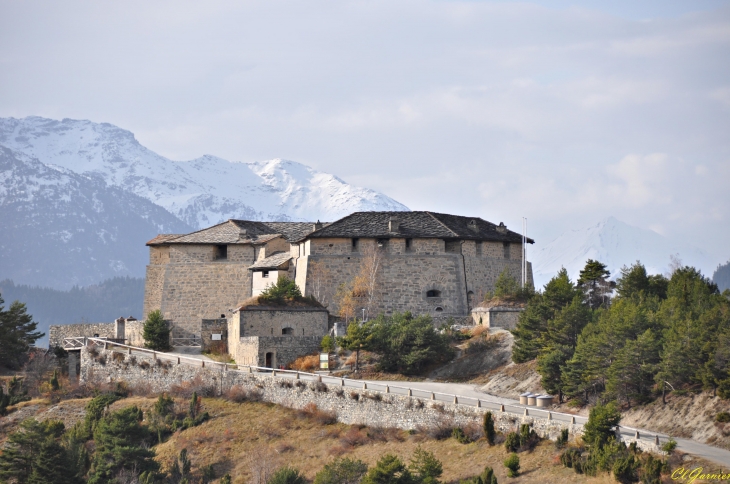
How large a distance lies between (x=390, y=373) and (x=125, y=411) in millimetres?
13739

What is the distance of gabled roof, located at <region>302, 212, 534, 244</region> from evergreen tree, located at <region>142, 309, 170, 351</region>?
10.5 metres

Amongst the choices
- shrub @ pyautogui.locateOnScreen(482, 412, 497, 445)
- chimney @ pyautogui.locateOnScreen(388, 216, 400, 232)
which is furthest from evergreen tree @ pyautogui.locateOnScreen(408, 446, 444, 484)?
chimney @ pyautogui.locateOnScreen(388, 216, 400, 232)

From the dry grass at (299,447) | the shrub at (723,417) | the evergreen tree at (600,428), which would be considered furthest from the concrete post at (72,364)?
the shrub at (723,417)

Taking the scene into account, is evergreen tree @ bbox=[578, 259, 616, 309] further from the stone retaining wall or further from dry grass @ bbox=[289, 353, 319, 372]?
the stone retaining wall

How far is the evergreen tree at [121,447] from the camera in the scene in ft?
171

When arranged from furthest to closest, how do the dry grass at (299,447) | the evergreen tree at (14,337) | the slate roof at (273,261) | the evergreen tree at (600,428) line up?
the slate roof at (273,261) → the evergreen tree at (14,337) → the dry grass at (299,447) → the evergreen tree at (600,428)

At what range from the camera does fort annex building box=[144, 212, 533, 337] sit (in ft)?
235

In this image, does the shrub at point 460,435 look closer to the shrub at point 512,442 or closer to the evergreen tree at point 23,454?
the shrub at point 512,442

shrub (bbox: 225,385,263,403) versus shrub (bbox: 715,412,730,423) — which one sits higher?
shrub (bbox: 225,385,263,403)

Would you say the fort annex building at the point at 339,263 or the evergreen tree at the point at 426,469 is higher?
the fort annex building at the point at 339,263

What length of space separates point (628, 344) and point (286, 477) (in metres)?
15.7

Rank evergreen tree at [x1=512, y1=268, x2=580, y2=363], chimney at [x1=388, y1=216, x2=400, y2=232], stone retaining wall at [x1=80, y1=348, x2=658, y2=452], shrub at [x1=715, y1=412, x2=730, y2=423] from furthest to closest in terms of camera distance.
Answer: chimney at [x1=388, y1=216, x2=400, y2=232] < evergreen tree at [x1=512, y1=268, x2=580, y2=363] < stone retaining wall at [x1=80, y1=348, x2=658, y2=452] < shrub at [x1=715, y1=412, x2=730, y2=423]

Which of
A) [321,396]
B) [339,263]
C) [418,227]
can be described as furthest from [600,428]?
[418,227]

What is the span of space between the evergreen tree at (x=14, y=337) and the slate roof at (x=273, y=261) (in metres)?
14.8
